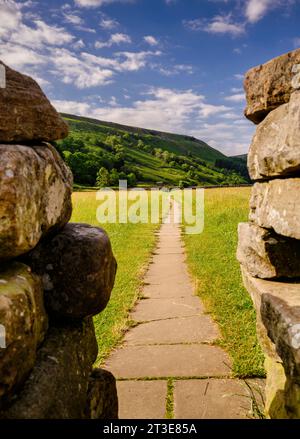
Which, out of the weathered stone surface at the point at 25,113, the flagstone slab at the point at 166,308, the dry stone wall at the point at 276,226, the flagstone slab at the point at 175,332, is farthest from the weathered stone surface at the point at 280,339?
the flagstone slab at the point at 166,308

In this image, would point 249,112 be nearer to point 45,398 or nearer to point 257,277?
point 257,277

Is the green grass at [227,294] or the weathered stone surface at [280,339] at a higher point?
the weathered stone surface at [280,339]

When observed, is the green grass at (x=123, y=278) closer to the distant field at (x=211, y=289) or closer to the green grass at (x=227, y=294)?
the distant field at (x=211, y=289)

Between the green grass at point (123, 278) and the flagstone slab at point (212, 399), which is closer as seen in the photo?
the flagstone slab at point (212, 399)

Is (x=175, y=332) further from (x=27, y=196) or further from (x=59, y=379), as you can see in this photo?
(x=27, y=196)

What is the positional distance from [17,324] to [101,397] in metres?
1.35

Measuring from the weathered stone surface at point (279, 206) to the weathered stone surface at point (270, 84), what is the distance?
69 cm

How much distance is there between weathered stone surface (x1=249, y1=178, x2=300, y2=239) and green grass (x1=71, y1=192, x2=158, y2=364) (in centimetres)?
258

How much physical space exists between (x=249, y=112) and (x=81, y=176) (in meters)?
95.2

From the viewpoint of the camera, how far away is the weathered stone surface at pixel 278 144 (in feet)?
9.66

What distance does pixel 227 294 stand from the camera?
733 cm

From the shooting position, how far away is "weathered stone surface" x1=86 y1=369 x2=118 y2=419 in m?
2.87

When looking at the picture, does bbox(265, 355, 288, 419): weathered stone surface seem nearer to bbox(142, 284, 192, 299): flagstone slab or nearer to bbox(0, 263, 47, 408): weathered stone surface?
bbox(0, 263, 47, 408): weathered stone surface

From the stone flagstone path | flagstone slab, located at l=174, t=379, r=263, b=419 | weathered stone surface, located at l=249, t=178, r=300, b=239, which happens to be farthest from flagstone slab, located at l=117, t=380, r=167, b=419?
weathered stone surface, located at l=249, t=178, r=300, b=239
